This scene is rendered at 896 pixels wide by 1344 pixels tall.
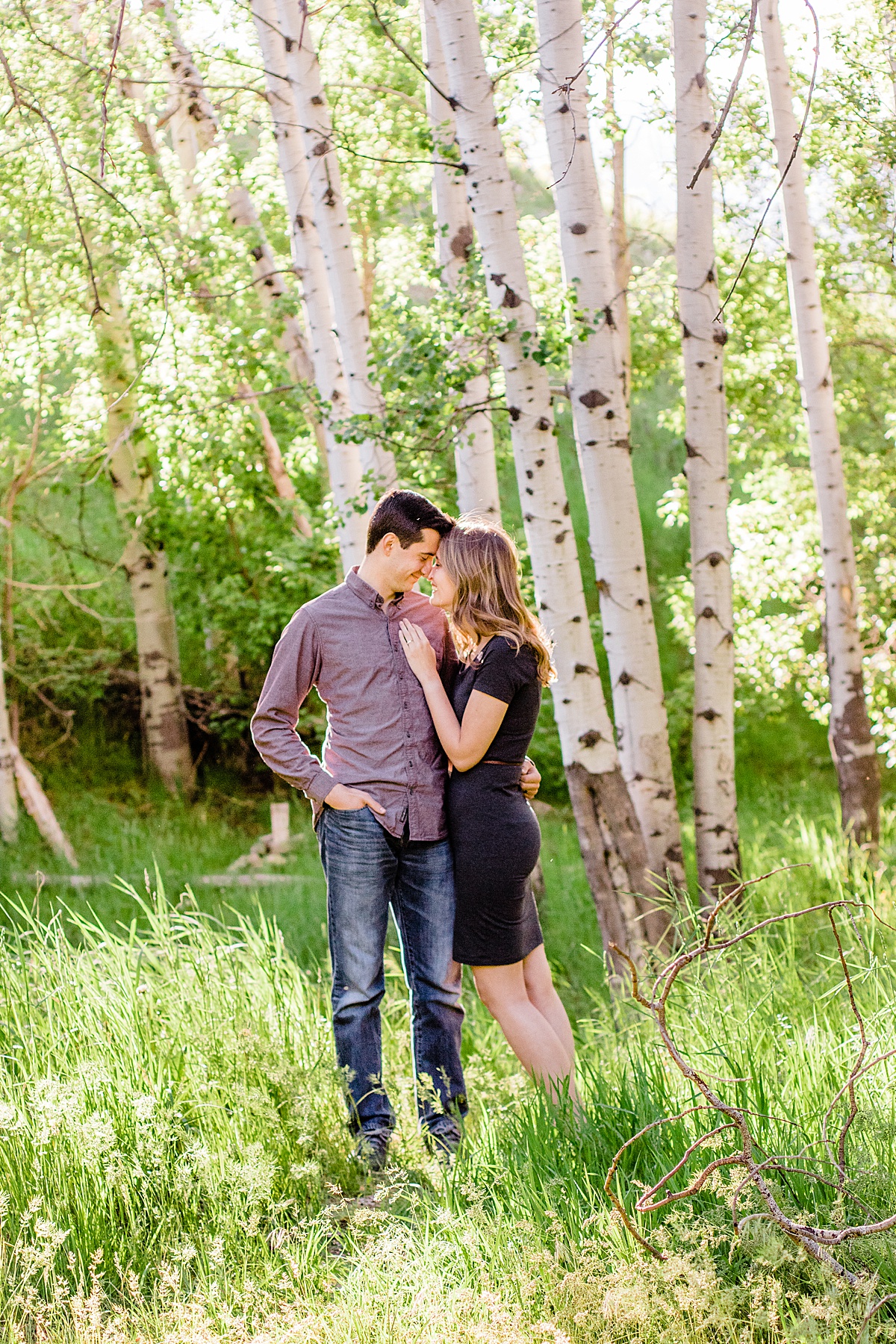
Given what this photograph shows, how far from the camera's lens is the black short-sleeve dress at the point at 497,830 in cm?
303

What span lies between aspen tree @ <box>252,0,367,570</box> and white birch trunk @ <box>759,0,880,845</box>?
2.76 m

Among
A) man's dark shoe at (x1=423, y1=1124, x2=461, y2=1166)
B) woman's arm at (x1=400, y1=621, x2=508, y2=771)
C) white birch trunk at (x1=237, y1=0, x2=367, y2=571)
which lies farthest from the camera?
white birch trunk at (x1=237, y1=0, x2=367, y2=571)

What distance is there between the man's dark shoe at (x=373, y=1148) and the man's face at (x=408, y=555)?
63.0 inches

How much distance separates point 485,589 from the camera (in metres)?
3.05

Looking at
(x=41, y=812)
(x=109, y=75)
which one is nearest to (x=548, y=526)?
(x=109, y=75)

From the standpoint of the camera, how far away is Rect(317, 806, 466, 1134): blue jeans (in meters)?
3.11

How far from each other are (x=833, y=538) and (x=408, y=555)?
4.11m

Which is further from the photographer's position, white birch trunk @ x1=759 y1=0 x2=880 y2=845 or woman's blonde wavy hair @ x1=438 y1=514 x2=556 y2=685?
white birch trunk @ x1=759 y1=0 x2=880 y2=845

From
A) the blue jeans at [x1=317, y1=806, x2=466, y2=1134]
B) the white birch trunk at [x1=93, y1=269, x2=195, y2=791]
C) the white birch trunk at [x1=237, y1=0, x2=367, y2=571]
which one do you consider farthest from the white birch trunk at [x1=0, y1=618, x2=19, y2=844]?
the blue jeans at [x1=317, y1=806, x2=466, y2=1134]

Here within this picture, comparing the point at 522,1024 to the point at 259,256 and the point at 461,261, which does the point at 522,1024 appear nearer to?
the point at 461,261

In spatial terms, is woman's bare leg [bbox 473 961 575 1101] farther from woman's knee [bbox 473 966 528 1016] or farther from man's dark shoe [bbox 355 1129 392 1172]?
man's dark shoe [bbox 355 1129 392 1172]

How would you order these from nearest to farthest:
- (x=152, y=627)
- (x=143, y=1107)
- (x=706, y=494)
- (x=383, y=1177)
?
(x=143, y=1107), (x=383, y=1177), (x=706, y=494), (x=152, y=627)

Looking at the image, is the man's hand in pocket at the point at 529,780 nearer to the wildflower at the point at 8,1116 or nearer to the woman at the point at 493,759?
the woman at the point at 493,759

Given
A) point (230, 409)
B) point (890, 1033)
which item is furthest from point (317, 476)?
point (890, 1033)
